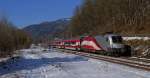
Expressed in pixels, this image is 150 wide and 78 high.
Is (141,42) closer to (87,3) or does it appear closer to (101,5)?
(101,5)

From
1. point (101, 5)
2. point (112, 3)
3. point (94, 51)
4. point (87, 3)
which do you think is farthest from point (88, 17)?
point (94, 51)

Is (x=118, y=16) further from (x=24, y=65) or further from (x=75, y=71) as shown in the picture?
(x=75, y=71)

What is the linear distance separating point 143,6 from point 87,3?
46.5m

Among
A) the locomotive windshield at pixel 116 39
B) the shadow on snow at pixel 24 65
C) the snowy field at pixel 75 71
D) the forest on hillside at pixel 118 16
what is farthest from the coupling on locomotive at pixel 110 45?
the snowy field at pixel 75 71

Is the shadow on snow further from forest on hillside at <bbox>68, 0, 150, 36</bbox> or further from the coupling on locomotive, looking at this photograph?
forest on hillside at <bbox>68, 0, 150, 36</bbox>

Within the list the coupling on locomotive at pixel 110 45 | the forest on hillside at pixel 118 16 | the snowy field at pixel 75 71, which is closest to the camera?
the snowy field at pixel 75 71

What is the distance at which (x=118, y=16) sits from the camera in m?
88.0

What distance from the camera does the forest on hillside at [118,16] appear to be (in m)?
69.9

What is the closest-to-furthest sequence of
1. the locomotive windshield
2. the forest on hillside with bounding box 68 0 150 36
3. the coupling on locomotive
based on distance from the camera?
1. the coupling on locomotive
2. the locomotive windshield
3. the forest on hillside with bounding box 68 0 150 36

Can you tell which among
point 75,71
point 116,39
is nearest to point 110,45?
point 116,39

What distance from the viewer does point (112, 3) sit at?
80.2 meters

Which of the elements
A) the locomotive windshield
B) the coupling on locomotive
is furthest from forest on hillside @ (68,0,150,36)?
the locomotive windshield

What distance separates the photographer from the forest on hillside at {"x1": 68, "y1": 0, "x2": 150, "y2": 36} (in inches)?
2753

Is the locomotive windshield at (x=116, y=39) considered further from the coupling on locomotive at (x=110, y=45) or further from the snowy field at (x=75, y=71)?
the snowy field at (x=75, y=71)
